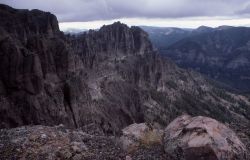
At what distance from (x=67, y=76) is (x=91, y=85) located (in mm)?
36594

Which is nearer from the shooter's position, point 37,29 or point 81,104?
point 81,104

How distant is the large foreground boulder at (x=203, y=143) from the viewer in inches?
952

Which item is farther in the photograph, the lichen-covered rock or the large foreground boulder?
the lichen-covered rock

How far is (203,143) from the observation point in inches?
961

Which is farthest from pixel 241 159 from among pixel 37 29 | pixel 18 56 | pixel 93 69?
pixel 93 69

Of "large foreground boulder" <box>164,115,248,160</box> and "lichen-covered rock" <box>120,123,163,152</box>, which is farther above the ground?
"large foreground boulder" <box>164,115,248,160</box>

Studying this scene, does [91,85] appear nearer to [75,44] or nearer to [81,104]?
[81,104]

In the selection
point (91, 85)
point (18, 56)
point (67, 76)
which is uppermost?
point (18, 56)

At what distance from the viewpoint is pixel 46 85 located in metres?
104

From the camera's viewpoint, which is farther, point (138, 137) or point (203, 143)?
point (138, 137)

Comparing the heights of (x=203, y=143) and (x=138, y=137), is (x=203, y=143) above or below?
above

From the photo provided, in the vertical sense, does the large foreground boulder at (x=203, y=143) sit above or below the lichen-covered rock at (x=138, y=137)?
above

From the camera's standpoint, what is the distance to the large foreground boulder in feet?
79.4

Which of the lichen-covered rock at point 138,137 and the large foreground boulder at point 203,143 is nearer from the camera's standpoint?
the large foreground boulder at point 203,143
